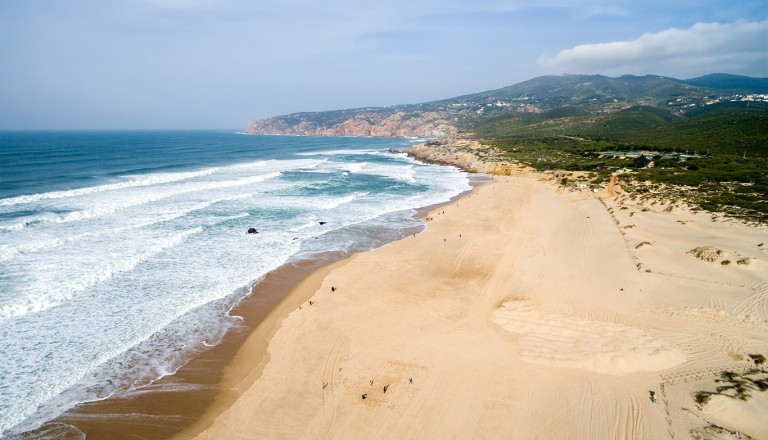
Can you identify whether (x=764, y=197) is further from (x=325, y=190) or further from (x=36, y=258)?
(x=36, y=258)

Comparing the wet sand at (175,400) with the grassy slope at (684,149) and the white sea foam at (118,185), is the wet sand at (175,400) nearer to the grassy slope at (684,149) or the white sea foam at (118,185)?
the grassy slope at (684,149)

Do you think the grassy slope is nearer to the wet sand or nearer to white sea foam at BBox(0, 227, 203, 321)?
the wet sand

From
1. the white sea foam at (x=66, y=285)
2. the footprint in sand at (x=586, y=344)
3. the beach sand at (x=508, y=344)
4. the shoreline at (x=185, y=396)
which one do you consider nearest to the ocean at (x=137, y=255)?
the white sea foam at (x=66, y=285)

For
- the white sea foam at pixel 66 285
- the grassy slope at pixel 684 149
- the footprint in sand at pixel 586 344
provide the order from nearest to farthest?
the footprint in sand at pixel 586 344
the white sea foam at pixel 66 285
the grassy slope at pixel 684 149

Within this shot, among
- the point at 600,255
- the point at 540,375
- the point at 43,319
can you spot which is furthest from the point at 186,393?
the point at 600,255

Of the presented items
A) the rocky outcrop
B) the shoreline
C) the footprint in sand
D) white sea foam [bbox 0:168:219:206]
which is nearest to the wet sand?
the shoreline
